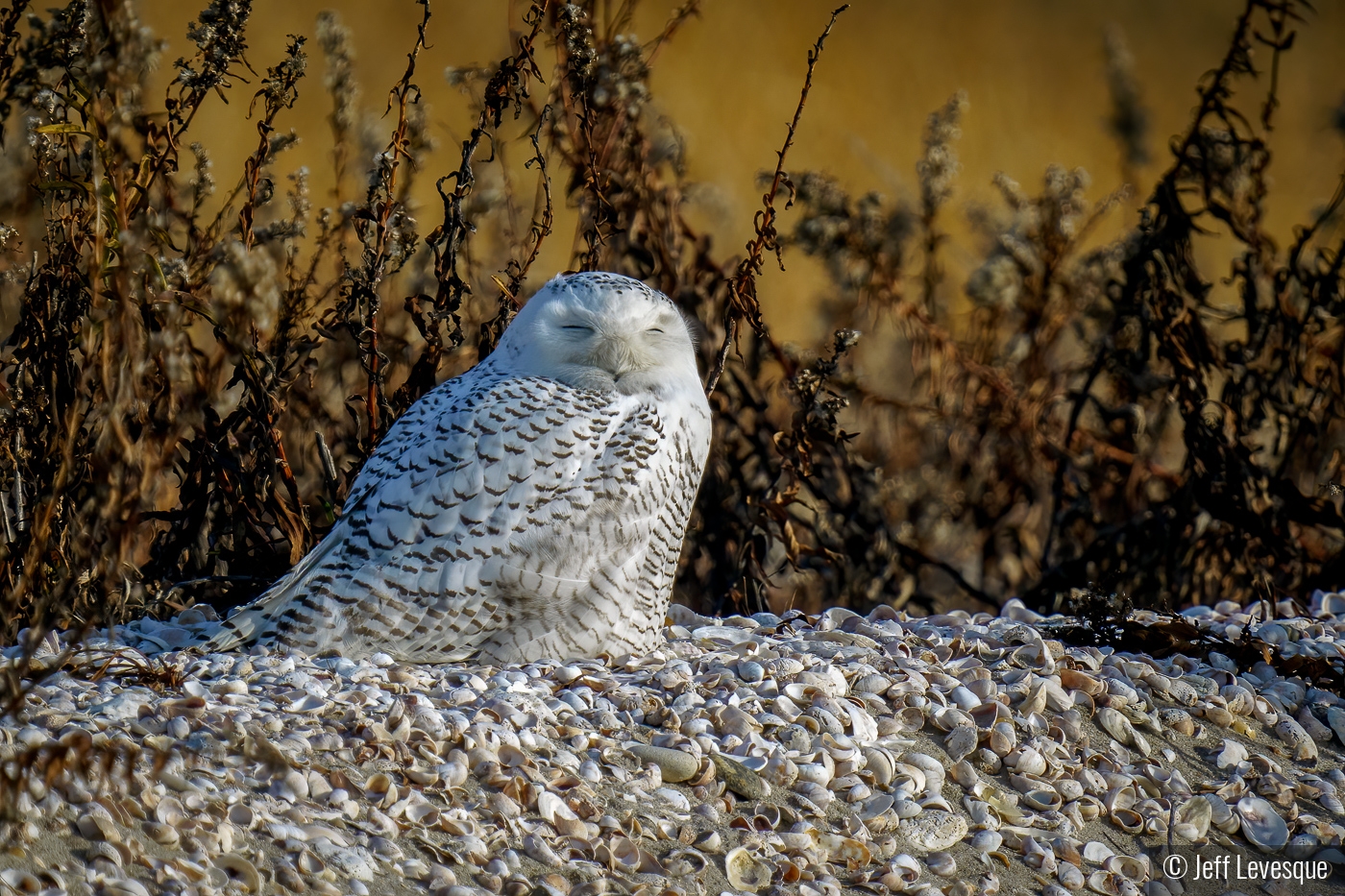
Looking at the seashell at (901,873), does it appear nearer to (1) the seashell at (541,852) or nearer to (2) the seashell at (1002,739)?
(2) the seashell at (1002,739)

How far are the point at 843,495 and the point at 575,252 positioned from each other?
1.31m

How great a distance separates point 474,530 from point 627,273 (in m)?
1.65

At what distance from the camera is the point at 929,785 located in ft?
8.00

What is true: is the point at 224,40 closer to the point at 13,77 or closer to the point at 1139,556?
the point at 13,77

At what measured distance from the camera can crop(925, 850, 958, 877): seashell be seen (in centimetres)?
222

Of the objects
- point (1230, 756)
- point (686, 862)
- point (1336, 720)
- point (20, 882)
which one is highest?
point (1336, 720)

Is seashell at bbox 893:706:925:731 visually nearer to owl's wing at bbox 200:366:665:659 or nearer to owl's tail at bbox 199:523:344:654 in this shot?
owl's wing at bbox 200:366:665:659

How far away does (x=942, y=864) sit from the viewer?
87.9 inches

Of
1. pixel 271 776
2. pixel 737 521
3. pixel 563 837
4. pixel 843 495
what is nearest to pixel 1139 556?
pixel 843 495

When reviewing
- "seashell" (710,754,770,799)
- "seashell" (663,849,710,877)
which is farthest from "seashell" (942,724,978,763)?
"seashell" (663,849,710,877)

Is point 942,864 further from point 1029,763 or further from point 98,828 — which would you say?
point 98,828

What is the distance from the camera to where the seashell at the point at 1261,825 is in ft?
7.95

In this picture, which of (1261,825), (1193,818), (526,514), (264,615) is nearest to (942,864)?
(1193,818)

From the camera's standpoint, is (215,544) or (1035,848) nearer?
(1035,848)
